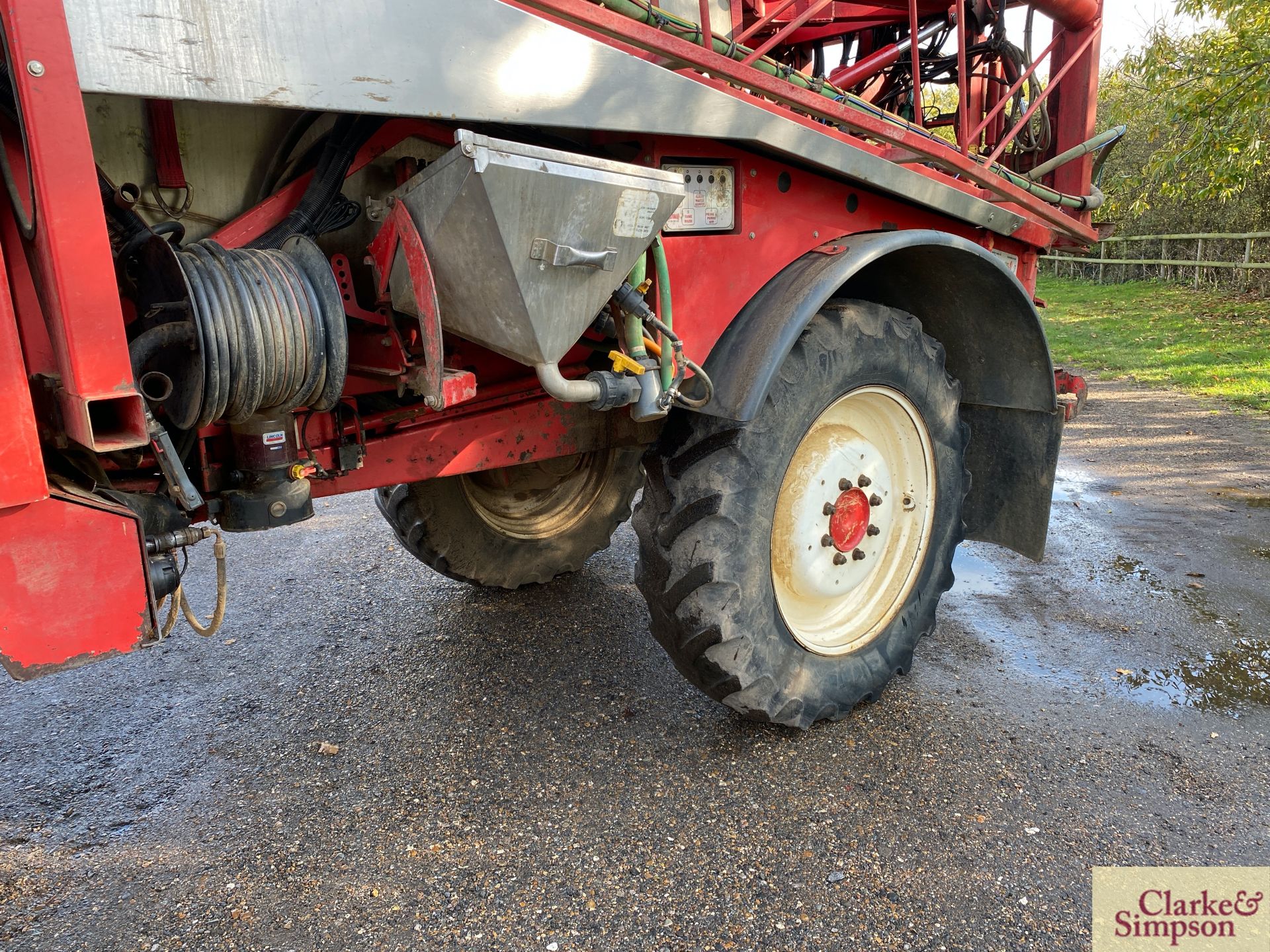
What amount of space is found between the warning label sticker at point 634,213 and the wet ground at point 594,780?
1.41m

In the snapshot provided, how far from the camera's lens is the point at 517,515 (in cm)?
336

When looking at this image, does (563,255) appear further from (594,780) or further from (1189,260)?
(1189,260)

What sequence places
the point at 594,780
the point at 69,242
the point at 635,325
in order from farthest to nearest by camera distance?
the point at 594,780
the point at 635,325
the point at 69,242

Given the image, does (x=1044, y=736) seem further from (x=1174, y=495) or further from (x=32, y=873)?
(x=1174, y=495)

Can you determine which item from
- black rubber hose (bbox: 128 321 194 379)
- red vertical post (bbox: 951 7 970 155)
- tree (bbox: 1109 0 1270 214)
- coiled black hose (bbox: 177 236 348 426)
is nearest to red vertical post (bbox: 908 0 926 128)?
red vertical post (bbox: 951 7 970 155)

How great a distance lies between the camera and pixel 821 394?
7.75 ft

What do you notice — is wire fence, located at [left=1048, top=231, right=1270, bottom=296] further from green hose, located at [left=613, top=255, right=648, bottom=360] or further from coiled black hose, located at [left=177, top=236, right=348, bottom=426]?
coiled black hose, located at [left=177, top=236, right=348, bottom=426]

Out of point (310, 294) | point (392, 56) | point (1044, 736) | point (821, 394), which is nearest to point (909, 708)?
point (1044, 736)

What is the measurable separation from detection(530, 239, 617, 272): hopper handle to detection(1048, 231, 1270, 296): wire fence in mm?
10853

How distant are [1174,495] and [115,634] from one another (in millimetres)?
5059

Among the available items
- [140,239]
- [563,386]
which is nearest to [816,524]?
[563,386]

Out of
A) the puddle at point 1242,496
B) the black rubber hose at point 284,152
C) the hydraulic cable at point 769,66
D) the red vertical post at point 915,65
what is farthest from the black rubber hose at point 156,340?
the puddle at point 1242,496

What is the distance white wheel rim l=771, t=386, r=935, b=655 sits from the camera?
254 centimetres

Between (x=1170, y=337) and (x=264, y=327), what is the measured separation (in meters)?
11.3
